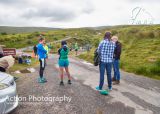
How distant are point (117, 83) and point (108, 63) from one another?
212cm

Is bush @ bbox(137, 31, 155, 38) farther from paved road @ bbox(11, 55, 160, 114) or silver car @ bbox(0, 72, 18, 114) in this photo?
silver car @ bbox(0, 72, 18, 114)

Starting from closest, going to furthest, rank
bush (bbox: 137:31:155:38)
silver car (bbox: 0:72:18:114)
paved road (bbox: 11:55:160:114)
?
silver car (bbox: 0:72:18:114) < paved road (bbox: 11:55:160:114) < bush (bbox: 137:31:155:38)

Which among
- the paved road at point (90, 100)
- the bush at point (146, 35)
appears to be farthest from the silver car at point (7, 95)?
the bush at point (146, 35)

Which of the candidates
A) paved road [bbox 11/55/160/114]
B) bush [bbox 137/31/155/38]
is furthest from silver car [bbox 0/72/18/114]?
bush [bbox 137/31/155/38]

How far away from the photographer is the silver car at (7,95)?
4.99m

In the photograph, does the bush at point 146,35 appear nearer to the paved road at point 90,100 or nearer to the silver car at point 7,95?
the paved road at point 90,100

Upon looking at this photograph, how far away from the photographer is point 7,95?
5160 millimetres

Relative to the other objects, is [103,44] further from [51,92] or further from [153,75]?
[153,75]

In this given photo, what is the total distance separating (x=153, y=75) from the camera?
1263cm

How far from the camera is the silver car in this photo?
4.99m

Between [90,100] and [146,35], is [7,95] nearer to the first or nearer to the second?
[90,100]

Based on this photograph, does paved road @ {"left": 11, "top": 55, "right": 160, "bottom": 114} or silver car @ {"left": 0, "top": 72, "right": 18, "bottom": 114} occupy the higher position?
silver car @ {"left": 0, "top": 72, "right": 18, "bottom": 114}

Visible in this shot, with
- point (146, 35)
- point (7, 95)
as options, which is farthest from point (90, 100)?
point (146, 35)

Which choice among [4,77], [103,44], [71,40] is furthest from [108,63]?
[71,40]
